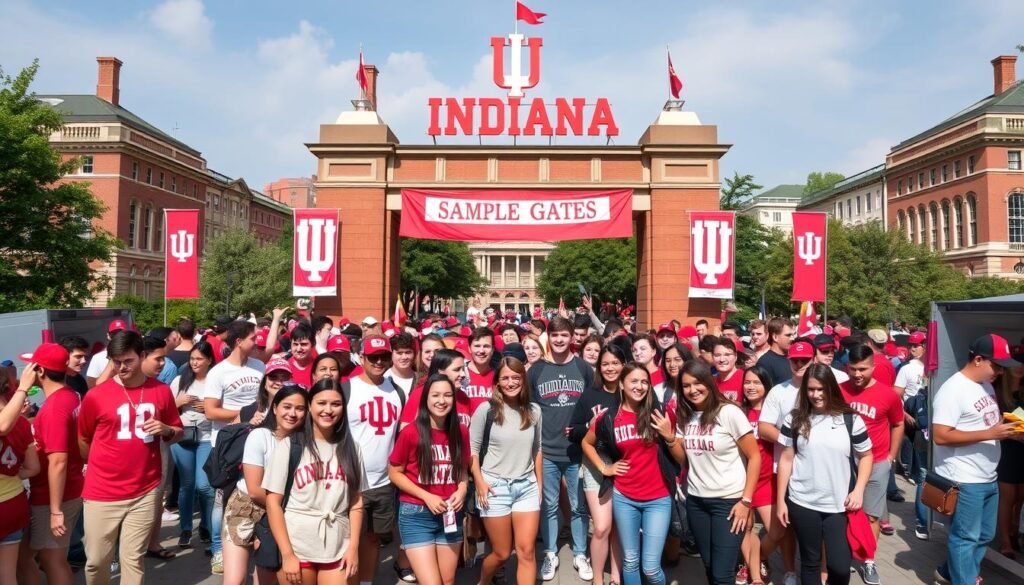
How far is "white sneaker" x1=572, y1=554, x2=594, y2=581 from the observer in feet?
17.3

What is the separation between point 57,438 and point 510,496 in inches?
121

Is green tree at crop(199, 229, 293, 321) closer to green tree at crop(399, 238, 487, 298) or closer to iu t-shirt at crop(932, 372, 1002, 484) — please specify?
green tree at crop(399, 238, 487, 298)

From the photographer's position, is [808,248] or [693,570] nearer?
[693,570]

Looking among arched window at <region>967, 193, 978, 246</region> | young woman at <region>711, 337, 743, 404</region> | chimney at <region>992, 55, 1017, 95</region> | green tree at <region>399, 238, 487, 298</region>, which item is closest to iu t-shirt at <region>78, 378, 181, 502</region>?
young woman at <region>711, 337, 743, 404</region>

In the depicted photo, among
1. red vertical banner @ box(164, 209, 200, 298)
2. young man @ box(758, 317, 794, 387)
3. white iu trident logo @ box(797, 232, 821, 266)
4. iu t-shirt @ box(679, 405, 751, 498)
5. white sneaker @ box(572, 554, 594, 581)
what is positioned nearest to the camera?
iu t-shirt @ box(679, 405, 751, 498)

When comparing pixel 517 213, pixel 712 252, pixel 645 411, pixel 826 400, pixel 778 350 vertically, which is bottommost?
pixel 645 411

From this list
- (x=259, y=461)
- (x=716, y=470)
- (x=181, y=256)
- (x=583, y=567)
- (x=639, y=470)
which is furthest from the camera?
(x=181, y=256)

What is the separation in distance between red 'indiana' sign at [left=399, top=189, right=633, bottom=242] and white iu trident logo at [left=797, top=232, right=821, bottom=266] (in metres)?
4.18

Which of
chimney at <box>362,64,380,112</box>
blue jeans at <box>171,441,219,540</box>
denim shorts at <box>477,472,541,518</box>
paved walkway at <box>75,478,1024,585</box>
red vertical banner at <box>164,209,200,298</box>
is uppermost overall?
chimney at <box>362,64,380,112</box>

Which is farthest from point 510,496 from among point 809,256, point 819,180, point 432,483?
point 819,180

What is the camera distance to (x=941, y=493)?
4895 mm

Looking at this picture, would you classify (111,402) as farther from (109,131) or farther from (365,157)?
(109,131)

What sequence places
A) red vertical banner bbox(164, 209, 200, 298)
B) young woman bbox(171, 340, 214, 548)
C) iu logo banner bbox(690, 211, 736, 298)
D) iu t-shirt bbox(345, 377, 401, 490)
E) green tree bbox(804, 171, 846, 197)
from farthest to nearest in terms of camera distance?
1. green tree bbox(804, 171, 846, 197)
2. iu logo banner bbox(690, 211, 736, 298)
3. red vertical banner bbox(164, 209, 200, 298)
4. young woman bbox(171, 340, 214, 548)
5. iu t-shirt bbox(345, 377, 401, 490)

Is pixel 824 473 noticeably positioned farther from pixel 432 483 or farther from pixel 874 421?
pixel 432 483
